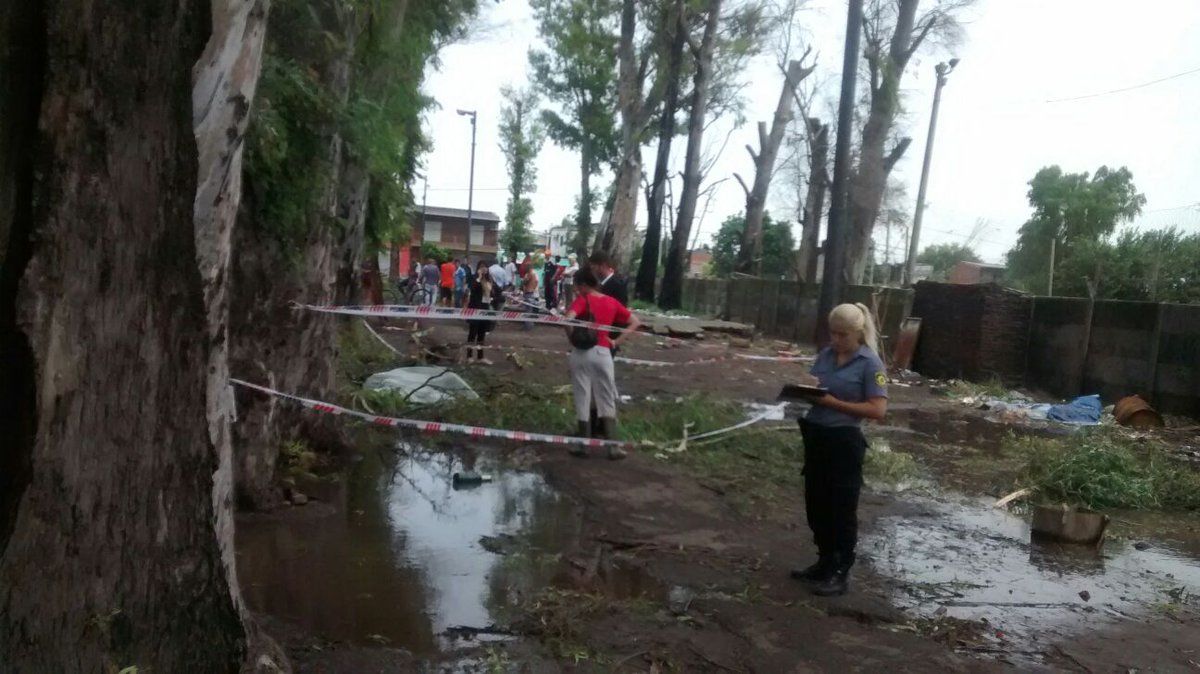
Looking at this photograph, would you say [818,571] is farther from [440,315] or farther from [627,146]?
[627,146]

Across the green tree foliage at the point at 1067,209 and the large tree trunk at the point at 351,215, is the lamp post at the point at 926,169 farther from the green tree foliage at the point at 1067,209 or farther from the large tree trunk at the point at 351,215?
the large tree trunk at the point at 351,215

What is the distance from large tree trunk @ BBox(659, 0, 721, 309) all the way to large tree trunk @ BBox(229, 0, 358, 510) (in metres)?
22.5

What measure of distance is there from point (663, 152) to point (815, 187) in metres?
8.06

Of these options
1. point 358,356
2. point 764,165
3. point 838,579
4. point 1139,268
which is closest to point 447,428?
point 838,579

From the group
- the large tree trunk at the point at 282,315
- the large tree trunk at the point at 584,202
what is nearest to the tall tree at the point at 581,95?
the large tree trunk at the point at 584,202

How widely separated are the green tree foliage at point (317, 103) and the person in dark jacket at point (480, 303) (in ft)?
17.7

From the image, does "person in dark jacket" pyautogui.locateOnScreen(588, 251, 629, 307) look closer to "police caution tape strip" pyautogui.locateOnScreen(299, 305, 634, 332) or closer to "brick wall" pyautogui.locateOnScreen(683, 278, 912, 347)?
"police caution tape strip" pyautogui.locateOnScreen(299, 305, 634, 332)

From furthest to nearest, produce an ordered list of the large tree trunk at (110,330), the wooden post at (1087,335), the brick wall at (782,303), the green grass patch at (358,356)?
the brick wall at (782,303)
the wooden post at (1087,335)
the green grass patch at (358,356)
the large tree trunk at (110,330)

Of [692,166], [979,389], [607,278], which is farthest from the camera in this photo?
[692,166]

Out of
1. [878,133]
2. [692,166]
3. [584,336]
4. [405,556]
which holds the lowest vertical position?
[405,556]

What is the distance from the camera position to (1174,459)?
1025 cm

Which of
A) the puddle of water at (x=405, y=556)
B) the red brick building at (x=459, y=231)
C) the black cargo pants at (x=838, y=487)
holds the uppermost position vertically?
the red brick building at (x=459, y=231)

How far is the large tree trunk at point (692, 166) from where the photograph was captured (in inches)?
1121

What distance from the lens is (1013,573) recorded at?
6.19 m
